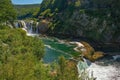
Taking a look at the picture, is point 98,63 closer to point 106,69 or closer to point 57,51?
point 106,69

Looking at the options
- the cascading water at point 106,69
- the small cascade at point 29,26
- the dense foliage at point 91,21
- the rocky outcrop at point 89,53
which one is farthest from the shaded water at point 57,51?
the small cascade at point 29,26

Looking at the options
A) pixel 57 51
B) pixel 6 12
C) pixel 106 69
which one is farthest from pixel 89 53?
pixel 6 12

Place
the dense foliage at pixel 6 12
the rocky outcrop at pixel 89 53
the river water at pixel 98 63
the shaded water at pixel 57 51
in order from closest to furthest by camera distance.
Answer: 1. the river water at pixel 98 63
2. the shaded water at pixel 57 51
3. the dense foliage at pixel 6 12
4. the rocky outcrop at pixel 89 53

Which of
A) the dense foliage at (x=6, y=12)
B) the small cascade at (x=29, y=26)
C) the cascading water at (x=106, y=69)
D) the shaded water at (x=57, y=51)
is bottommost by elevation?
the small cascade at (x=29, y=26)

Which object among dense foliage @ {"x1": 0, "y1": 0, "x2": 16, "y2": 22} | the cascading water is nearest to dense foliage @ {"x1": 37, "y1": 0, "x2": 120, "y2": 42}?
the cascading water

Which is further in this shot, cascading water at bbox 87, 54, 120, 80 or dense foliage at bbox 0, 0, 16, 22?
dense foliage at bbox 0, 0, 16, 22

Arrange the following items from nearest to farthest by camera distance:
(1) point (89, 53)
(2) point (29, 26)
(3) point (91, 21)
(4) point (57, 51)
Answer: (1) point (89, 53), (4) point (57, 51), (3) point (91, 21), (2) point (29, 26)

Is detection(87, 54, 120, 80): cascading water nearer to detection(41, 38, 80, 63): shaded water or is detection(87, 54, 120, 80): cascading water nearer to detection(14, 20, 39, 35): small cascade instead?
detection(41, 38, 80, 63): shaded water

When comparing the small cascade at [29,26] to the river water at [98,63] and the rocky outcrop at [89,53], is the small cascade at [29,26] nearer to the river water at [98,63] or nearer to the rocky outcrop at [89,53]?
the river water at [98,63]

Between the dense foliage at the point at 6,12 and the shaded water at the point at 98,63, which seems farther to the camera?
the dense foliage at the point at 6,12

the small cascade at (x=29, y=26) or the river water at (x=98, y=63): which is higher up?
the river water at (x=98, y=63)

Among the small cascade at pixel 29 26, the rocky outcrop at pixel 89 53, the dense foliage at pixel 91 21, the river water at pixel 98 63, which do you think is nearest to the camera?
Result: the river water at pixel 98 63

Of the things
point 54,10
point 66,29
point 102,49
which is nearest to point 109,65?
point 102,49
